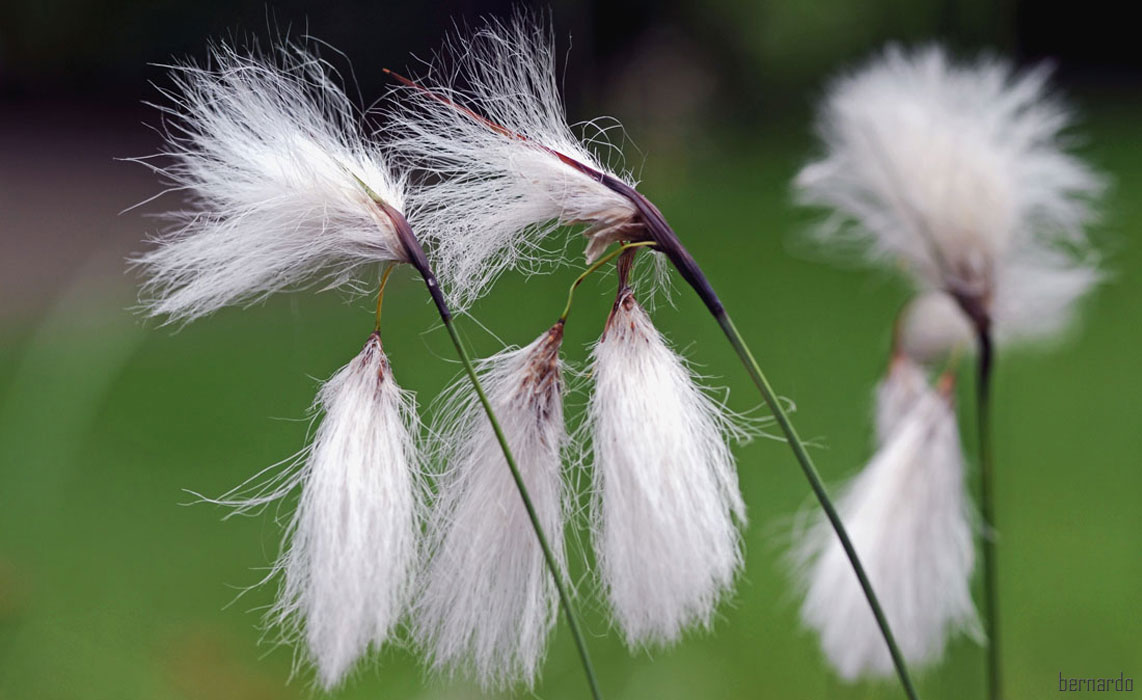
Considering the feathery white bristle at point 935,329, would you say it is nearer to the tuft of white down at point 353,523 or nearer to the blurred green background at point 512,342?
the blurred green background at point 512,342

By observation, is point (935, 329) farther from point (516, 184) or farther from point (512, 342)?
point (512, 342)

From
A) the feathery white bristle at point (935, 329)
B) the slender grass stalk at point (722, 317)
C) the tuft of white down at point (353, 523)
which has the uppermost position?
the feathery white bristle at point (935, 329)

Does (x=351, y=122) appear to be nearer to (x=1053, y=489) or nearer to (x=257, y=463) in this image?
(x=257, y=463)

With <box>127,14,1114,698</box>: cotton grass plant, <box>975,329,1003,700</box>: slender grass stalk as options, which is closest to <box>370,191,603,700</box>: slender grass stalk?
<box>127,14,1114,698</box>: cotton grass plant

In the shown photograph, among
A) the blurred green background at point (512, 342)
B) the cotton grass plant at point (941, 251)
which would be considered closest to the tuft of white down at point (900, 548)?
the cotton grass plant at point (941, 251)

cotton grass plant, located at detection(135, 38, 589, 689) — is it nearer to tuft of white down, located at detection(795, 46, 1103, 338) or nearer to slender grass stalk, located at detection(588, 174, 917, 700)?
slender grass stalk, located at detection(588, 174, 917, 700)

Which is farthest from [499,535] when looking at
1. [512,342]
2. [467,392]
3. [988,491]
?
[512,342]
